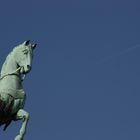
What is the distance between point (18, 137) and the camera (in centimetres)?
2664

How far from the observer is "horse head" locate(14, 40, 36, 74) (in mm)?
27828

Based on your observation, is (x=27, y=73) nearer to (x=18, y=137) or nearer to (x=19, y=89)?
(x=19, y=89)

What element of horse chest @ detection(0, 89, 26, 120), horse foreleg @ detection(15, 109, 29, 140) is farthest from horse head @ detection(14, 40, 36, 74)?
horse foreleg @ detection(15, 109, 29, 140)

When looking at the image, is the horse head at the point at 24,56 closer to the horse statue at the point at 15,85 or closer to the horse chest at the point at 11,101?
the horse statue at the point at 15,85

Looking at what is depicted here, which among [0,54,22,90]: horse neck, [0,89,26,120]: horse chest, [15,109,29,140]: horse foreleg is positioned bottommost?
[15,109,29,140]: horse foreleg

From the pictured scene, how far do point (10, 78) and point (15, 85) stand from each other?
0.89 ft

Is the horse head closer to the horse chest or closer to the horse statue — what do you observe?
the horse statue

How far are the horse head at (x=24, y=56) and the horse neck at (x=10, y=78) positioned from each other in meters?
0.18

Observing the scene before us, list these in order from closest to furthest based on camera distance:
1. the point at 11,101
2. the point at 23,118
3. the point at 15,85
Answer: the point at 23,118 → the point at 11,101 → the point at 15,85

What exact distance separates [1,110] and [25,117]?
0.75 metres

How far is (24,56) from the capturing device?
2802 centimetres

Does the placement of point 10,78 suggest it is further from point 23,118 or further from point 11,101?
point 23,118

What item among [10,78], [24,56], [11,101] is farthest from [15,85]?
[24,56]

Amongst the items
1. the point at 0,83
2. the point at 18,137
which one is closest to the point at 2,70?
the point at 0,83
